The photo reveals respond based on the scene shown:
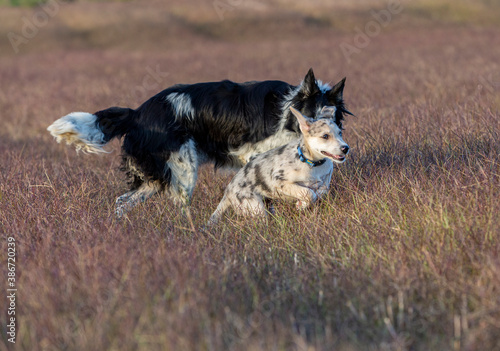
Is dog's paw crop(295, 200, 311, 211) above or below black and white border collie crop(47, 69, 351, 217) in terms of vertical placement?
below

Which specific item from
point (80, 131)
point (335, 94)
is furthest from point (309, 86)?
point (80, 131)

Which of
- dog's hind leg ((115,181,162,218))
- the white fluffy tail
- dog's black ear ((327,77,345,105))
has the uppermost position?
dog's black ear ((327,77,345,105))

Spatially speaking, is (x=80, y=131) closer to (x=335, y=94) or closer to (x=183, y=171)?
(x=183, y=171)

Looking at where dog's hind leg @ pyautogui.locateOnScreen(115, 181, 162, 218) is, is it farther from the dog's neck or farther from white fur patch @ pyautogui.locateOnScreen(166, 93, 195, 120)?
the dog's neck

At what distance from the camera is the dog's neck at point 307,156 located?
178 inches

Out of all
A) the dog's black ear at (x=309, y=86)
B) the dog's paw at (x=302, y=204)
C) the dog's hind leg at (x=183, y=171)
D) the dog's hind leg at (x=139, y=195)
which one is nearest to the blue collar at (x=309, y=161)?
the dog's paw at (x=302, y=204)

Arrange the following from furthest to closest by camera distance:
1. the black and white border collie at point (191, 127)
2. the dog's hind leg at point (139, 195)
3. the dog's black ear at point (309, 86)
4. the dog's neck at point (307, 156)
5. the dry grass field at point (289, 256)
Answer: the dog's hind leg at point (139, 195)
the black and white border collie at point (191, 127)
the dog's black ear at point (309, 86)
the dog's neck at point (307, 156)
the dry grass field at point (289, 256)

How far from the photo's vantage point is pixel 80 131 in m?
5.12

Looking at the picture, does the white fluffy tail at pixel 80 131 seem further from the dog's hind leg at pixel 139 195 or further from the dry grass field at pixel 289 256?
the dog's hind leg at pixel 139 195

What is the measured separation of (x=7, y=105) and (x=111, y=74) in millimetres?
5108

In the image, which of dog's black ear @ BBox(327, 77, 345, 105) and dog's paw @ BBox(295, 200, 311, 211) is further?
dog's black ear @ BBox(327, 77, 345, 105)

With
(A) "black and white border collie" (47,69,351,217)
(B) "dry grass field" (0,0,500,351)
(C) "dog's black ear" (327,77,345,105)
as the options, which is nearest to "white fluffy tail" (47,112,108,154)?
(A) "black and white border collie" (47,69,351,217)

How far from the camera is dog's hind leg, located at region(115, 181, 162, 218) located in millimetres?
5168

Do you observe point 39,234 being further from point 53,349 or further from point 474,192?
point 474,192
